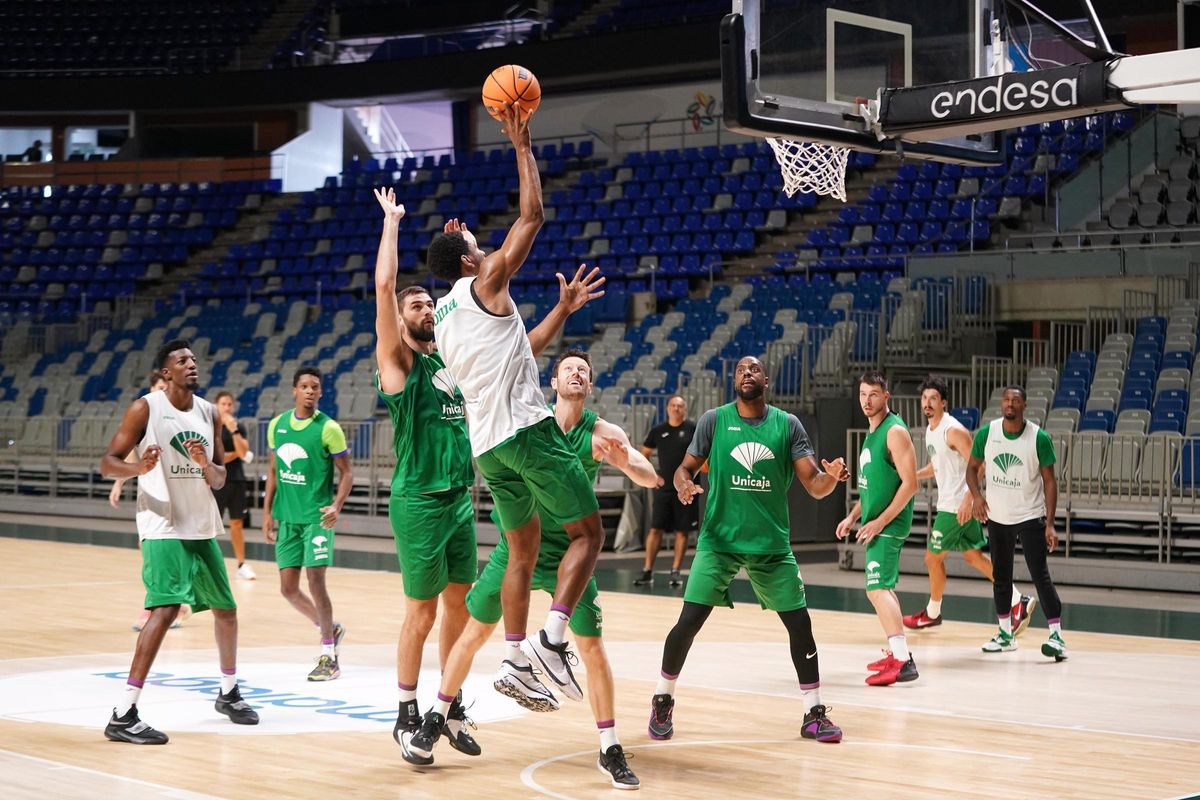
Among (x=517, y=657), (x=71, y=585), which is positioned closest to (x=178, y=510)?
(x=517, y=657)

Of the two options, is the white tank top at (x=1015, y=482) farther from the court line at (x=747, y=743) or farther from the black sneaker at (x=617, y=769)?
the black sneaker at (x=617, y=769)

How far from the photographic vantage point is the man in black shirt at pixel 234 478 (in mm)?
15305

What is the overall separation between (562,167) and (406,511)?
23.4 meters

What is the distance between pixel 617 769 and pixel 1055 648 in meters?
5.03

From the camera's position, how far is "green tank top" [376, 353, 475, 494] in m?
7.04

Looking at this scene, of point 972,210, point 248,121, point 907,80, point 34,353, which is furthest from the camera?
point 248,121

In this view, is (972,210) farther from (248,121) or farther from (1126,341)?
(248,121)

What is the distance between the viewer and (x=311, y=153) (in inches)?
1351

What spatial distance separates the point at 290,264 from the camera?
30.1 meters

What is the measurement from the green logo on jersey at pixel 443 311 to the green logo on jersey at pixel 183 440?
6.34ft

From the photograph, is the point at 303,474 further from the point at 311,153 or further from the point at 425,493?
the point at 311,153

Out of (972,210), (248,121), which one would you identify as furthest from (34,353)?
(972,210)

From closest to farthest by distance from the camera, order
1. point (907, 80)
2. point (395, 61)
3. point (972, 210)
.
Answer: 1. point (907, 80)
2. point (972, 210)
3. point (395, 61)

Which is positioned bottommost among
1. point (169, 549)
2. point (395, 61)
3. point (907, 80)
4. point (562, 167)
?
point (169, 549)
